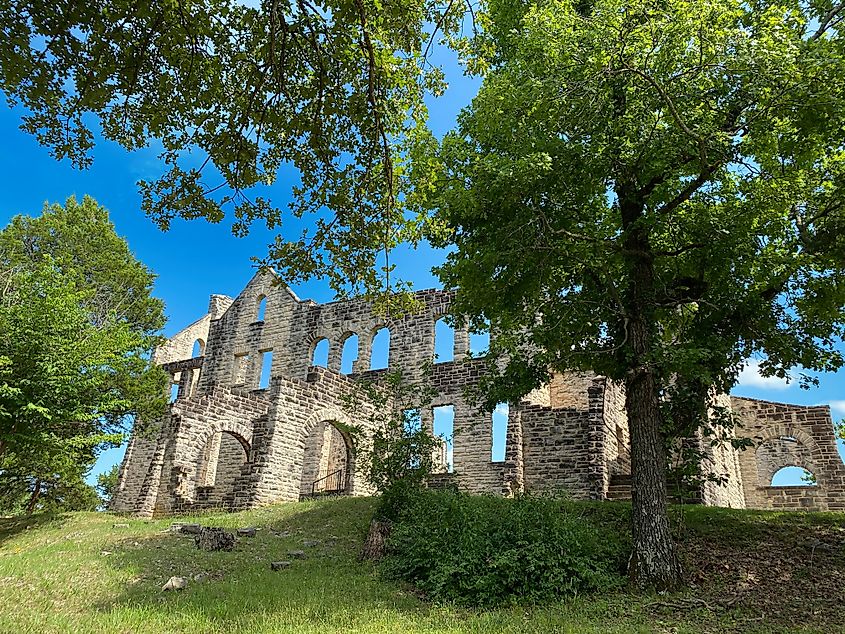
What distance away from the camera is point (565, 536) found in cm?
930

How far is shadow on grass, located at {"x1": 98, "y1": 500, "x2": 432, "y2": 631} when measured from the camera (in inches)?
301

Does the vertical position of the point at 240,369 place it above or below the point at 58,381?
above

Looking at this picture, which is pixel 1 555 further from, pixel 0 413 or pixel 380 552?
pixel 380 552

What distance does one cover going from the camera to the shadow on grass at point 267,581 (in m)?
7.65

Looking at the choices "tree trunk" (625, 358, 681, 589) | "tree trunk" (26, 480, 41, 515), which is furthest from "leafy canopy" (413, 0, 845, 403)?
"tree trunk" (26, 480, 41, 515)

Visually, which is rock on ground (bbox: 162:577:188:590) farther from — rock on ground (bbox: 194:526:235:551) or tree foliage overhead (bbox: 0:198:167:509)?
tree foliage overhead (bbox: 0:198:167:509)

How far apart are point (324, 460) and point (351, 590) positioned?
47.1 ft

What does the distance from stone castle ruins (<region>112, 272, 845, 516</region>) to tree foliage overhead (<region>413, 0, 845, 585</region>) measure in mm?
4695

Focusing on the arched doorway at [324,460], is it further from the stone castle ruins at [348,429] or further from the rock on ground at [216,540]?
the rock on ground at [216,540]

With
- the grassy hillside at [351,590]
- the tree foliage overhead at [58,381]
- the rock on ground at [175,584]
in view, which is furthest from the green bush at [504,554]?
the tree foliage overhead at [58,381]

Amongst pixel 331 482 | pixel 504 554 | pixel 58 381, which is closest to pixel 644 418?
pixel 504 554

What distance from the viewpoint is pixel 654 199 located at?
10.2 meters

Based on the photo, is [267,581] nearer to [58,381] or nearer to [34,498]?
[58,381]

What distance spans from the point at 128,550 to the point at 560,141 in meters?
11.0
